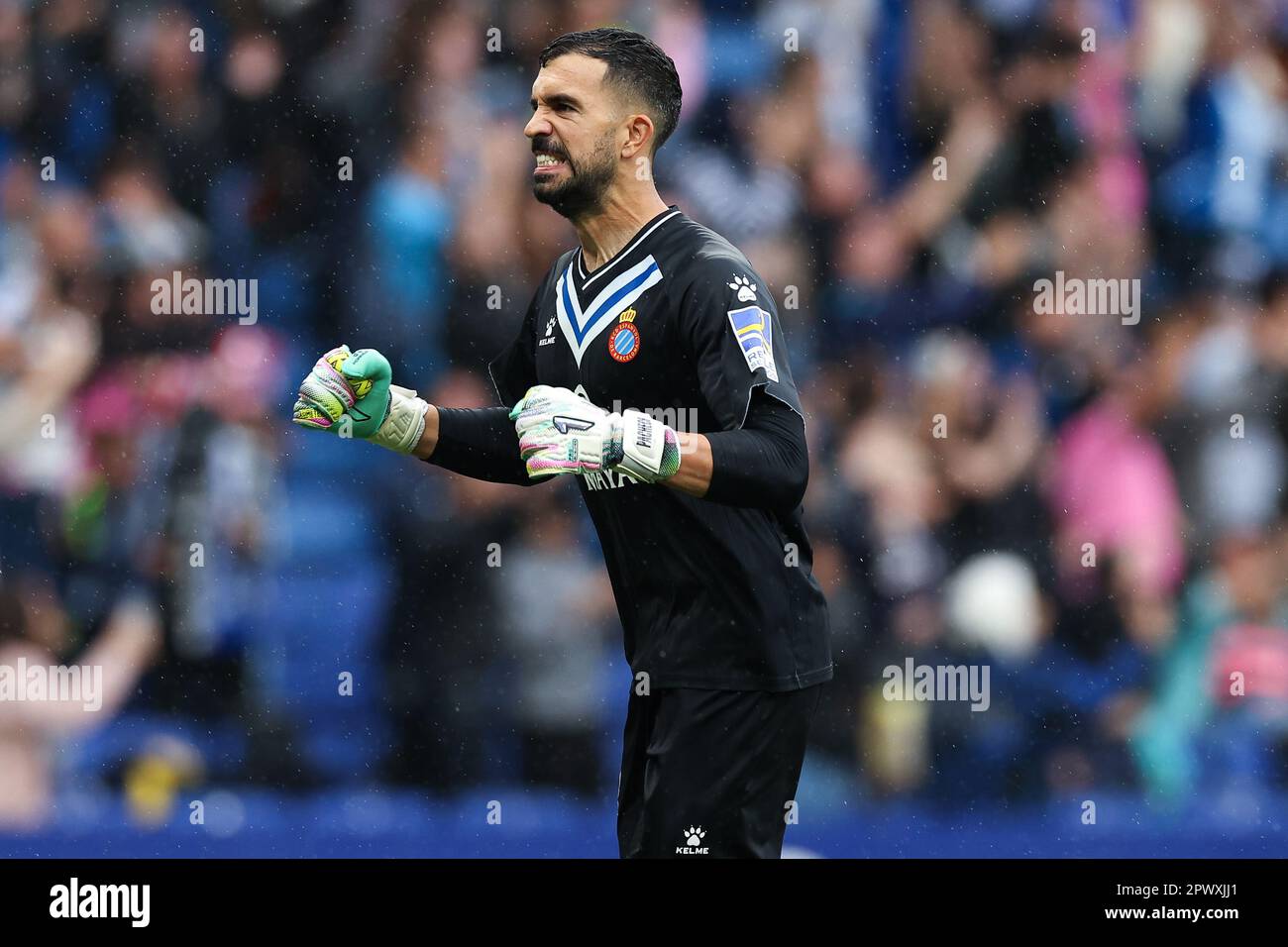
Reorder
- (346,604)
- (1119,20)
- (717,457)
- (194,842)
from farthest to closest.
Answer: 1. (1119,20)
2. (346,604)
3. (194,842)
4. (717,457)

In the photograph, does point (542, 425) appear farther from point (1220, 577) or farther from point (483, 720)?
point (1220, 577)

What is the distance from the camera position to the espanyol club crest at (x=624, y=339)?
507 centimetres

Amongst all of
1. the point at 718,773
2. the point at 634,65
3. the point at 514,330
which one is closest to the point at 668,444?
the point at 718,773

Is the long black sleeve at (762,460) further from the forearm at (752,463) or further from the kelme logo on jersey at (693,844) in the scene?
the kelme logo on jersey at (693,844)

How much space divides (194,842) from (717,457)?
4.00 meters

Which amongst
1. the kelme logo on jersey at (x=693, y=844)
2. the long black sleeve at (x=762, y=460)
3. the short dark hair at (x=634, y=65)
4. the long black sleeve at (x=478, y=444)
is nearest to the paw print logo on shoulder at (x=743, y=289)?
the long black sleeve at (x=762, y=460)

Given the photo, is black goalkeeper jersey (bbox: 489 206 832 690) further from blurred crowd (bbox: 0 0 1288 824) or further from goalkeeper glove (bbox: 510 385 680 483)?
blurred crowd (bbox: 0 0 1288 824)

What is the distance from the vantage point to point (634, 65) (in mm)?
5289

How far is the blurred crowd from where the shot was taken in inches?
327

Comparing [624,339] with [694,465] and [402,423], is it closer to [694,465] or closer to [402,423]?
[694,465]

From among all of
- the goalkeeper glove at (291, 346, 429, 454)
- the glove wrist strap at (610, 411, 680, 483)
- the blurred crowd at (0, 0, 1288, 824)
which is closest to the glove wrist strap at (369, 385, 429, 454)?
the goalkeeper glove at (291, 346, 429, 454)

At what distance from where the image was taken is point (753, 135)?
8945 millimetres

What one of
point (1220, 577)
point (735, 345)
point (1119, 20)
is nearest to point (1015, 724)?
point (1220, 577)

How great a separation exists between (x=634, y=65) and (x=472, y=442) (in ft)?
3.66
